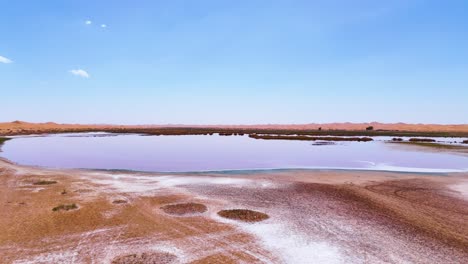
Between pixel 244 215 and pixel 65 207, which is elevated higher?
pixel 65 207

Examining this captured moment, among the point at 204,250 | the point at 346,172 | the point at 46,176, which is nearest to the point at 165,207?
the point at 204,250

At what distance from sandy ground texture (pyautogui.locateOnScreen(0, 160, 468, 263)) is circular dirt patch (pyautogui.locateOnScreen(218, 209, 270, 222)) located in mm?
311

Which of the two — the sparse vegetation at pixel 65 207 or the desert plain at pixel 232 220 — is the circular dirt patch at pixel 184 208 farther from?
the sparse vegetation at pixel 65 207

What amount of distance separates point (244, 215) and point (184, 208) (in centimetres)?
305

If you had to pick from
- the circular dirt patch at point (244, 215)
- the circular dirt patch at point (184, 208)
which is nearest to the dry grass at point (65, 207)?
the circular dirt patch at point (184, 208)

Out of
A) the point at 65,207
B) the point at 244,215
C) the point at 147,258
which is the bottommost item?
the point at 147,258

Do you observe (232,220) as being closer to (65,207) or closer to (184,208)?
(184,208)

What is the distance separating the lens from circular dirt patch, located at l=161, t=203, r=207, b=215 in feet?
47.2

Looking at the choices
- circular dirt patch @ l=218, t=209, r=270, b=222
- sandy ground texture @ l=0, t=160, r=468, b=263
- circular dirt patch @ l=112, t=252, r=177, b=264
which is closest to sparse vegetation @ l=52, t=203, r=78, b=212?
sandy ground texture @ l=0, t=160, r=468, b=263

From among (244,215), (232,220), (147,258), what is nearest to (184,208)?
(232,220)

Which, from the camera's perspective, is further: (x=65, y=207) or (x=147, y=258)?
(x=65, y=207)

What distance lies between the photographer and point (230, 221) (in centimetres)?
1312

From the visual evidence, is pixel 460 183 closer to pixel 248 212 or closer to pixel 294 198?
pixel 294 198

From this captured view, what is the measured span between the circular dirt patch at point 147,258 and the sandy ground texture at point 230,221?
0.20 feet
